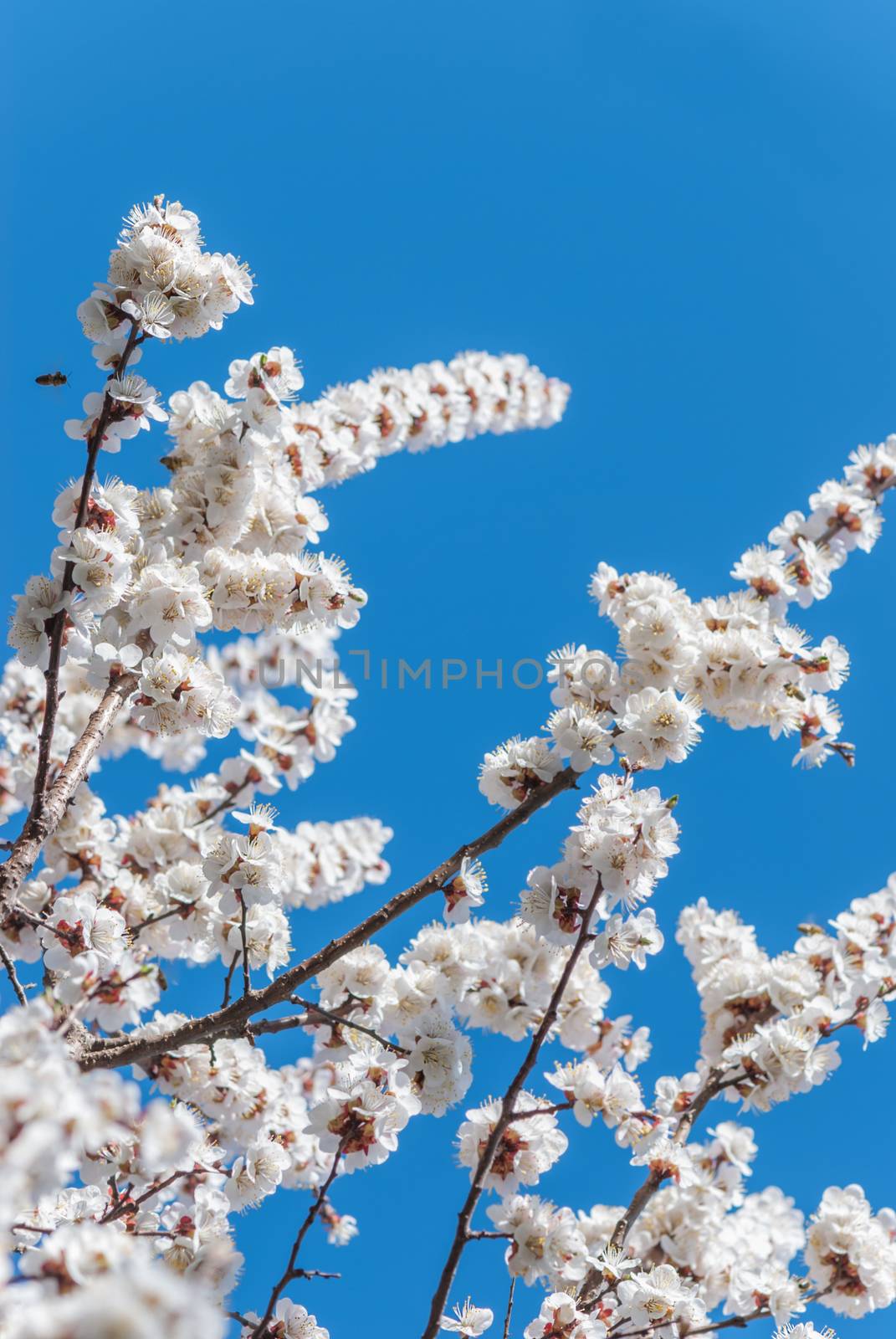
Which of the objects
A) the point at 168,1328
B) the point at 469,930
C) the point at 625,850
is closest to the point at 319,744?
the point at 469,930

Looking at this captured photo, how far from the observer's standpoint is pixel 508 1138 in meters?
3.36

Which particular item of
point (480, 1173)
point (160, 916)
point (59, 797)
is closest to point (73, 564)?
point (59, 797)

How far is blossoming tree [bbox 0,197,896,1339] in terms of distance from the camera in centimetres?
301

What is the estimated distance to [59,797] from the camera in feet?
9.86

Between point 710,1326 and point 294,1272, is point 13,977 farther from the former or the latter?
point 710,1326

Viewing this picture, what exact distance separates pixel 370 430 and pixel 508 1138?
155 inches

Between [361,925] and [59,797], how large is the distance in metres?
1.02

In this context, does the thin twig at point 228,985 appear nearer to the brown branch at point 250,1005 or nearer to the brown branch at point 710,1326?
the brown branch at point 250,1005

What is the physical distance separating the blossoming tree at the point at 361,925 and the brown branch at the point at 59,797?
1cm

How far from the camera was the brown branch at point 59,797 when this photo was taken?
2.80m

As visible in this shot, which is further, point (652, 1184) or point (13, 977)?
point (652, 1184)

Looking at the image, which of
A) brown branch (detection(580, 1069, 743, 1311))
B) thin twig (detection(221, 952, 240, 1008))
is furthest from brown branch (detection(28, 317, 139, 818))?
brown branch (detection(580, 1069, 743, 1311))

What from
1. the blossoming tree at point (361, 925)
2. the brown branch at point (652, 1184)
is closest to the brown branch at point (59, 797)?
the blossoming tree at point (361, 925)

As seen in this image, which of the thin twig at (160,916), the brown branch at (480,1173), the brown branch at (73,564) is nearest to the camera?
the brown branch at (480,1173)
